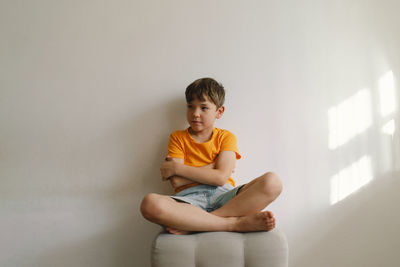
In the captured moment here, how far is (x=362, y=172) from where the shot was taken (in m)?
1.52

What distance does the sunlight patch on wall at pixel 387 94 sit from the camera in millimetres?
1547

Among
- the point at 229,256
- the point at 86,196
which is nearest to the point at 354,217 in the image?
the point at 229,256

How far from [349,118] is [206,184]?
0.81 meters

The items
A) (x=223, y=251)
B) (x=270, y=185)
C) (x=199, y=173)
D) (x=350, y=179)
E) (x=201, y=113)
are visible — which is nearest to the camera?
(x=223, y=251)

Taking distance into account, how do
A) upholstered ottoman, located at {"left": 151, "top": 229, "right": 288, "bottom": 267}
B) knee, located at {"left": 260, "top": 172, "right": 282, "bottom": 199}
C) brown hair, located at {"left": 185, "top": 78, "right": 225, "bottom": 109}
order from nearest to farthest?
upholstered ottoman, located at {"left": 151, "top": 229, "right": 288, "bottom": 267}, knee, located at {"left": 260, "top": 172, "right": 282, "bottom": 199}, brown hair, located at {"left": 185, "top": 78, "right": 225, "bottom": 109}

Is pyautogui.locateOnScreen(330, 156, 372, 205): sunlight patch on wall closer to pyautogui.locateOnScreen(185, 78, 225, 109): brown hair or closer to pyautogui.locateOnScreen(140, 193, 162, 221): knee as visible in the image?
pyautogui.locateOnScreen(185, 78, 225, 109): brown hair

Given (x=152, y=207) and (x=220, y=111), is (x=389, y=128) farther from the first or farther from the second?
(x=152, y=207)

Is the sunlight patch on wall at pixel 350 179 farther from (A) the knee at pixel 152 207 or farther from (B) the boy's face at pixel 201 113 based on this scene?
(A) the knee at pixel 152 207

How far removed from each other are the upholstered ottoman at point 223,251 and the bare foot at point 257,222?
25 millimetres

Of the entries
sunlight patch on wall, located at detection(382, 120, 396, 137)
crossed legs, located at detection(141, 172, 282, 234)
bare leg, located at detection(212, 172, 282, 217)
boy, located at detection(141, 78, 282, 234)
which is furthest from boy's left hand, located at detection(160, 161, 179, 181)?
sunlight patch on wall, located at detection(382, 120, 396, 137)

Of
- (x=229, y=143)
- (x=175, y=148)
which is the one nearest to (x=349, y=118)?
(x=229, y=143)

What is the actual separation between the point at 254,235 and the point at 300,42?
102 centimetres

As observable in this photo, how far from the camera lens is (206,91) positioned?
1395 mm

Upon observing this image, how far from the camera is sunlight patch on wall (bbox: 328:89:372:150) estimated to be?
1.53 meters
